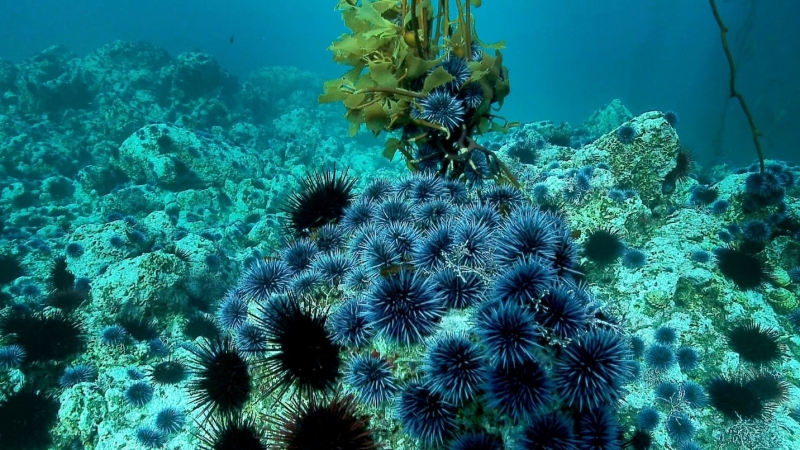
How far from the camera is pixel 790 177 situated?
24.8ft

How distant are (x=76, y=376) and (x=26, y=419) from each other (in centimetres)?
79

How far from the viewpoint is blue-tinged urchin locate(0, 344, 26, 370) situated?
6094 mm

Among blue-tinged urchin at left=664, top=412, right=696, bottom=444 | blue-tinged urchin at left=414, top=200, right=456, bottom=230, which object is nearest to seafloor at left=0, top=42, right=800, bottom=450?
blue-tinged urchin at left=664, top=412, right=696, bottom=444

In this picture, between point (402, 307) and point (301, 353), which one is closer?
point (402, 307)

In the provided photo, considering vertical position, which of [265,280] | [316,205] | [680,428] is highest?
[316,205]

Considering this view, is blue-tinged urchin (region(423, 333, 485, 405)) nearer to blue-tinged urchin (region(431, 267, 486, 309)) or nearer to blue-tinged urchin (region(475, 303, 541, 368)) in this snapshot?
blue-tinged urchin (region(475, 303, 541, 368))

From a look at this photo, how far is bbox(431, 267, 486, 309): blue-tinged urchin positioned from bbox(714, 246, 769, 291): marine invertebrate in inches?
246

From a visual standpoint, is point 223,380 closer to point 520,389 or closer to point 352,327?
point 352,327

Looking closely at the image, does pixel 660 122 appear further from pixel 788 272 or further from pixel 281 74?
pixel 281 74

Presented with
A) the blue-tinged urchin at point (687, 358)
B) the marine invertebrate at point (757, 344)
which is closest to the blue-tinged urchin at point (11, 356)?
the blue-tinged urchin at point (687, 358)

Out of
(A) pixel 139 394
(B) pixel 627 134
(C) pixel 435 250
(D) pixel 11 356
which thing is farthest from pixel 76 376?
(B) pixel 627 134

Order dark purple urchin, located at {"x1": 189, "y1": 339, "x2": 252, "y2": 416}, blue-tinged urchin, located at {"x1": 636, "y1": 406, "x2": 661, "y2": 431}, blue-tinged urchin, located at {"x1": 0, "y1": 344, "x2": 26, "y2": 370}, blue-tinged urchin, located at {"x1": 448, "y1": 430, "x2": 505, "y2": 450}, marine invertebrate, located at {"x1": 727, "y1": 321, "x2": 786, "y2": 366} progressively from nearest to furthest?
1. blue-tinged urchin, located at {"x1": 448, "y1": 430, "x2": 505, "y2": 450}
2. dark purple urchin, located at {"x1": 189, "y1": 339, "x2": 252, "y2": 416}
3. blue-tinged urchin, located at {"x1": 636, "y1": 406, "x2": 661, "y2": 431}
4. marine invertebrate, located at {"x1": 727, "y1": 321, "x2": 786, "y2": 366}
5. blue-tinged urchin, located at {"x1": 0, "y1": 344, "x2": 26, "y2": 370}

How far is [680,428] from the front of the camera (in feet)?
17.4

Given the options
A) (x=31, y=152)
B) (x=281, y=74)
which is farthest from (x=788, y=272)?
(x=281, y=74)
